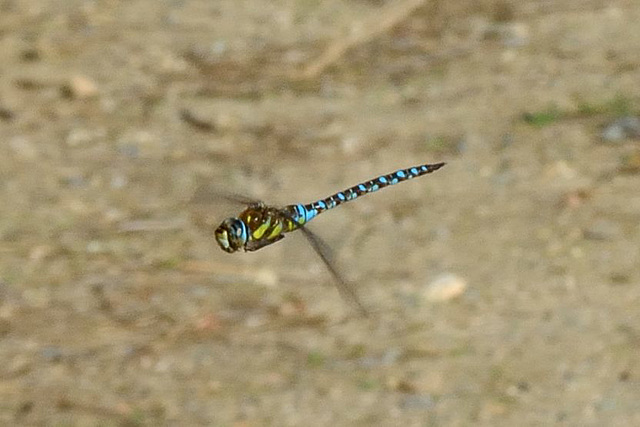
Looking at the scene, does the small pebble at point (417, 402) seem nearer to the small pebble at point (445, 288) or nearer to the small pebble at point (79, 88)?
the small pebble at point (445, 288)

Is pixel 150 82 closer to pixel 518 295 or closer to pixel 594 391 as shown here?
pixel 518 295

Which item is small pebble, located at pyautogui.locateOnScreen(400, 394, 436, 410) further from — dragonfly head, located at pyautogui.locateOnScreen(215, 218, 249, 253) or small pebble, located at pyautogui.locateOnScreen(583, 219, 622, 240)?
dragonfly head, located at pyautogui.locateOnScreen(215, 218, 249, 253)

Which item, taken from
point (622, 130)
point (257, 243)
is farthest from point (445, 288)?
point (257, 243)

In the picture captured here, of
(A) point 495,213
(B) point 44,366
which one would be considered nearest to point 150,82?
(A) point 495,213

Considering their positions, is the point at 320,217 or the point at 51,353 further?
the point at 320,217

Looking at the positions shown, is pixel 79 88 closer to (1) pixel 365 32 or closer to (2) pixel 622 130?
(1) pixel 365 32

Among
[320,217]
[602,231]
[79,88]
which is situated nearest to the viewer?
[602,231]

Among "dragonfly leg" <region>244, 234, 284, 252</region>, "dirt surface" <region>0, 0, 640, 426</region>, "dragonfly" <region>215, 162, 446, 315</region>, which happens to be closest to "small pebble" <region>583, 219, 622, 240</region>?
"dirt surface" <region>0, 0, 640, 426</region>
